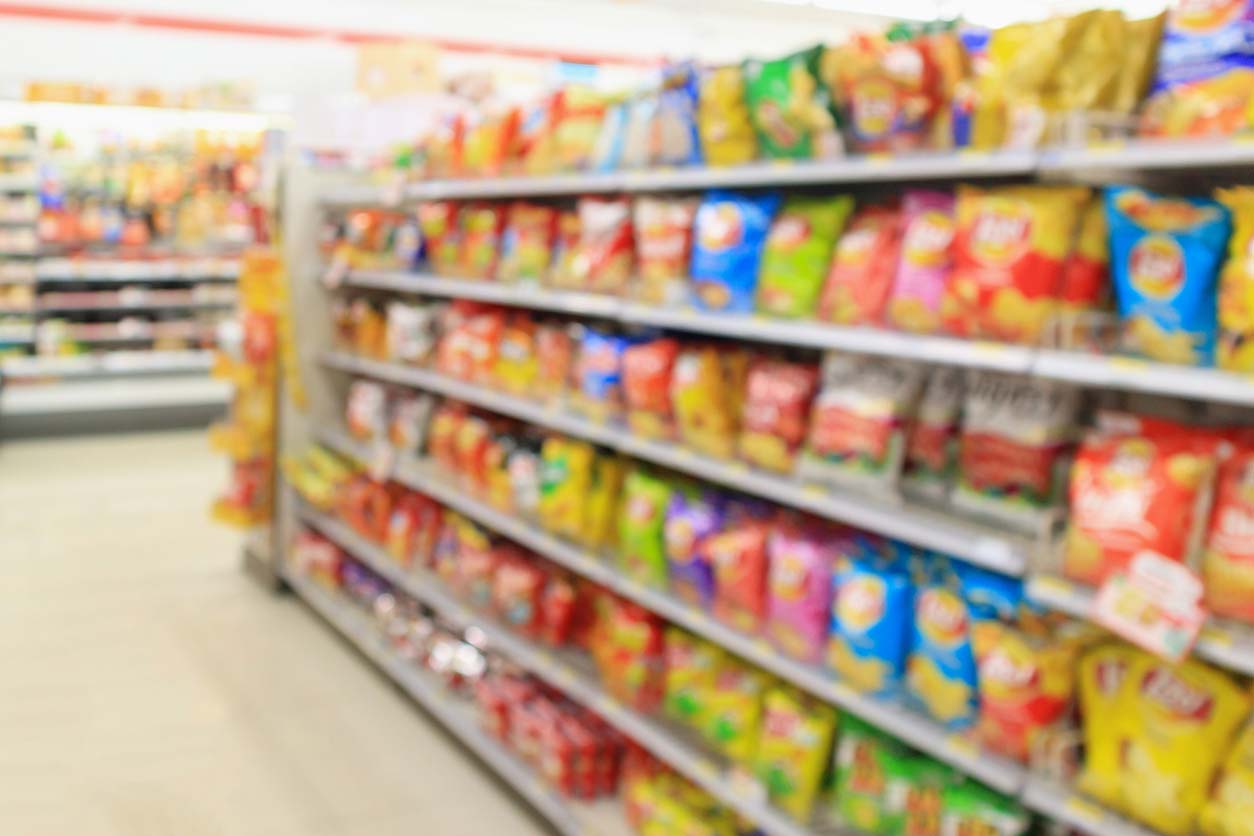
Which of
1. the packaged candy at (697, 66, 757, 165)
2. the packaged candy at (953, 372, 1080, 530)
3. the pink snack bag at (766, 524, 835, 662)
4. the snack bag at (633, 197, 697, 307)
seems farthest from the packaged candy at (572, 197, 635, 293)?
the packaged candy at (953, 372, 1080, 530)

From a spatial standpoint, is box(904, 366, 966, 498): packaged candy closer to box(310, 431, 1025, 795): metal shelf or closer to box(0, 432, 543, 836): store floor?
box(310, 431, 1025, 795): metal shelf

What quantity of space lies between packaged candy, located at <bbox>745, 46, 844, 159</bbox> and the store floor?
77.7 inches

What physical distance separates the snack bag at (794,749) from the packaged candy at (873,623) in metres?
0.17

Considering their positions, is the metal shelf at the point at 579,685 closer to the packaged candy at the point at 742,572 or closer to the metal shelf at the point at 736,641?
the metal shelf at the point at 736,641

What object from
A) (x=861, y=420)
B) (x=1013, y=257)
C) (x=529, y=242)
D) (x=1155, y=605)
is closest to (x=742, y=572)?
(x=861, y=420)

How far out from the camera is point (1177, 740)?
78.0 inches

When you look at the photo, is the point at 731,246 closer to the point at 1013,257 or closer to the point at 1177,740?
the point at 1013,257

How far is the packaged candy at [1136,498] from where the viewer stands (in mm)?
1959

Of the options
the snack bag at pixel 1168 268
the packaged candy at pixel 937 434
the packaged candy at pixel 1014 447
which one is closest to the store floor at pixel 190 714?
the packaged candy at pixel 937 434

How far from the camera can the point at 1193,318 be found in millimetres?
1974

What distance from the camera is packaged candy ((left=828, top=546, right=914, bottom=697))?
2.52m

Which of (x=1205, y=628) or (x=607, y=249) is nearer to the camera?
(x=1205, y=628)

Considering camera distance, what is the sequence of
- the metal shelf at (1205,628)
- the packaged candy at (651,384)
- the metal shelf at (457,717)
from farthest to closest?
the metal shelf at (457,717) → the packaged candy at (651,384) → the metal shelf at (1205,628)

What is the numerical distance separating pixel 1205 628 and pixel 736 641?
46.8 inches
